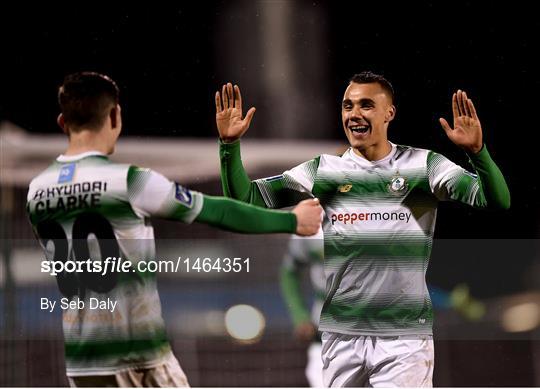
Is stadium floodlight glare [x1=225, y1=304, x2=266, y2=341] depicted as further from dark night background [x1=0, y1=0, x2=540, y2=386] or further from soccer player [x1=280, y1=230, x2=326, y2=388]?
dark night background [x1=0, y1=0, x2=540, y2=386]

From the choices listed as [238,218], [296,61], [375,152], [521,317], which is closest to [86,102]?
[238,218]

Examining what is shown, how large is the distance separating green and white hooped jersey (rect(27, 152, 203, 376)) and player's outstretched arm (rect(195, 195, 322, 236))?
0.21 feet

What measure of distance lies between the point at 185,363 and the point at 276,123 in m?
1.42

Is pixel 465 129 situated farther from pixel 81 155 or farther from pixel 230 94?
pixel 81 155

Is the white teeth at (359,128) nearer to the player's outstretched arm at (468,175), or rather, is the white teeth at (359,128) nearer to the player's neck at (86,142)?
the player's outstretched arm at (468,175)

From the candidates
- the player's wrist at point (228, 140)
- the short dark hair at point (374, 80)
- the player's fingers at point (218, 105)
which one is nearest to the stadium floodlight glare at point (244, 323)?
the player's wrist at point (228, 140)

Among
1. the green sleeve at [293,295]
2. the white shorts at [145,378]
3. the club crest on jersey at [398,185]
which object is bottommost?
the white shorts at [145,378]

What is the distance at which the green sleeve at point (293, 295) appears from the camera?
4941mm

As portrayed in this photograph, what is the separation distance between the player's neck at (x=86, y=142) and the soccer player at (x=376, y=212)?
86 cm

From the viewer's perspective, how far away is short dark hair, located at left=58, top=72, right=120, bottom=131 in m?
3.73

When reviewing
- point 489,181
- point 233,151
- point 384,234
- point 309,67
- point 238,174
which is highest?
point 309,67

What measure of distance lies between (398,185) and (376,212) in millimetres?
171

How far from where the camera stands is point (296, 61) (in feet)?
16.7

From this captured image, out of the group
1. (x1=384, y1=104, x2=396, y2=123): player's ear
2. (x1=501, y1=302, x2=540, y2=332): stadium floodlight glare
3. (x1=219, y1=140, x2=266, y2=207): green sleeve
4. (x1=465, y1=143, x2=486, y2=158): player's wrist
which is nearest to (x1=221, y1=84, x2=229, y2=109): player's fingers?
(x1=219, y1=140, x2=266, y2=207): green sleeve
